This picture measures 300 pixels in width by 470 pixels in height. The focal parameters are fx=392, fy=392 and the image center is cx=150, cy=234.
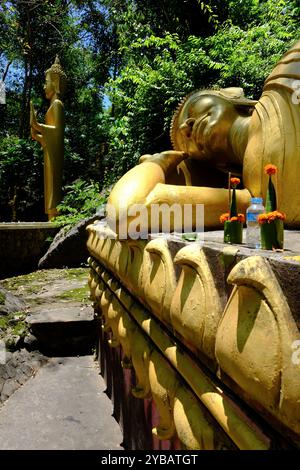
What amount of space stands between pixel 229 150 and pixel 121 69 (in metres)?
6.52

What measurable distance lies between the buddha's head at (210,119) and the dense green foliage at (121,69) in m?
2.98

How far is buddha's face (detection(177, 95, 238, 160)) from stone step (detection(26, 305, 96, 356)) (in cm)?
160

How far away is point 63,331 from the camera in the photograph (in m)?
3.10

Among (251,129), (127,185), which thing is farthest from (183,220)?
(251,129)

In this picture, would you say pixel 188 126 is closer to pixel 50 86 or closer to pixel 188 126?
pixel 188 126

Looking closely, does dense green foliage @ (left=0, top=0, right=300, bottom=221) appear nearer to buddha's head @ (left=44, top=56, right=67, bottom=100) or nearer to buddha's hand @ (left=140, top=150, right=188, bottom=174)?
buddha's head @ (left=44, top=56, right=67, bottom=100)

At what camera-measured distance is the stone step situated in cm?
302

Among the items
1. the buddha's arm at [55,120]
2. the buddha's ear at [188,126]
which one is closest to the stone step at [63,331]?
the buddha's ear at [188,126]

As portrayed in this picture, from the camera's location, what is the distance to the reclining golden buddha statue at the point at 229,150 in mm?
1664

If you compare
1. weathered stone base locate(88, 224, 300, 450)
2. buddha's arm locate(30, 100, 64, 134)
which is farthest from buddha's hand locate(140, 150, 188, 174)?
buddha's arm locate(30, 100, 64, 134)

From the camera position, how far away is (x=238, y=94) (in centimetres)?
242

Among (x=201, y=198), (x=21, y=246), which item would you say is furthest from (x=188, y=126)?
(x=21, y=246)

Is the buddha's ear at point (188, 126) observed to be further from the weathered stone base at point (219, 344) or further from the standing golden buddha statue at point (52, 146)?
the standing golden buddha statue at point (52, 146)

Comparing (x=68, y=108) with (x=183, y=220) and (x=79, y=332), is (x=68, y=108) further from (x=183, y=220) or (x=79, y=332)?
(x=183, y=220)
